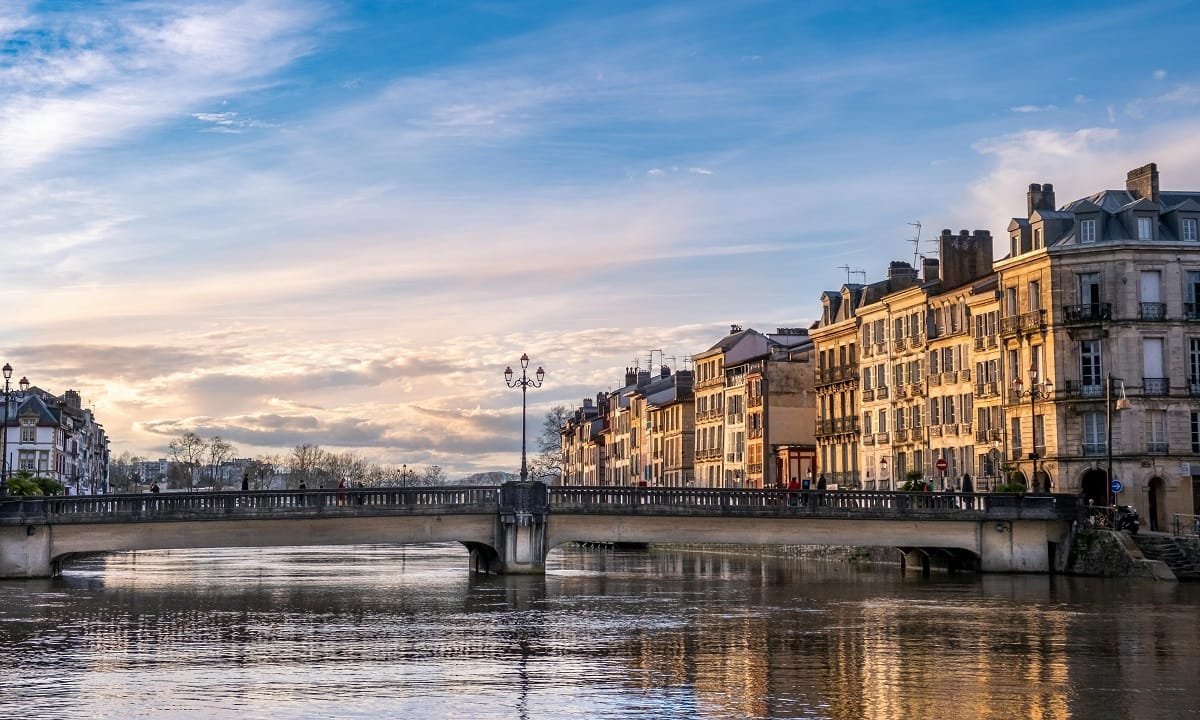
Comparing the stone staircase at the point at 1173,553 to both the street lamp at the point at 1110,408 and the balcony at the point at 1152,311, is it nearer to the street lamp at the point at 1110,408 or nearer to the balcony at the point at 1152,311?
the street lamp at the point at 1110,408

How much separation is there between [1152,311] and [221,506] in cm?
4602

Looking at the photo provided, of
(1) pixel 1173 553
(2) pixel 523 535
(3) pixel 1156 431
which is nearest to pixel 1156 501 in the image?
(3) pixel 1156 431

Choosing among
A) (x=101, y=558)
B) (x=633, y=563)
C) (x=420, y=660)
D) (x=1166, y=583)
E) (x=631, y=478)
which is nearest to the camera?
(x=420, y=660)

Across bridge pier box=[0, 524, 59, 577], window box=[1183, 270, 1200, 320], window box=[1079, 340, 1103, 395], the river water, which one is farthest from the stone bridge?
window box=[1183, 270, 1200, 320]

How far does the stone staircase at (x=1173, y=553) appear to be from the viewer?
6247 cm

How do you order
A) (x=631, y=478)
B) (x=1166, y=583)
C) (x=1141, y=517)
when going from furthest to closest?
1. (x=631, y=478)
2. (x=1141, y=517)
3. (x=1166, y=583)

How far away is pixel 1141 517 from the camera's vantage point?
77438 millimetres

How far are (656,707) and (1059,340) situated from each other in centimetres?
6040

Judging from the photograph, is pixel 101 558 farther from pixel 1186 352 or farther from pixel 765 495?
pixel 1186 352

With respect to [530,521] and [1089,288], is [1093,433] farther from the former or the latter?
[530,521]

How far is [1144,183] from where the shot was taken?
80938 mm

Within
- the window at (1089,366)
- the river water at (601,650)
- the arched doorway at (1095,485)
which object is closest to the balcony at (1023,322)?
the window at (1089,366)

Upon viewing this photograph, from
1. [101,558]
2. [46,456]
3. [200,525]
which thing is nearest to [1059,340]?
[200,525]

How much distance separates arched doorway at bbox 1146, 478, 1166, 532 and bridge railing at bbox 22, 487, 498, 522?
117ft
